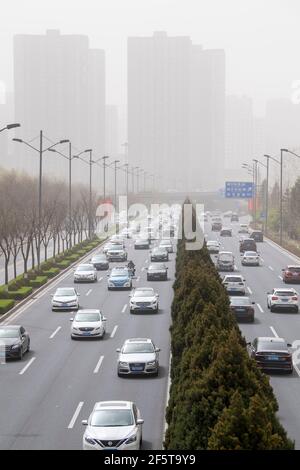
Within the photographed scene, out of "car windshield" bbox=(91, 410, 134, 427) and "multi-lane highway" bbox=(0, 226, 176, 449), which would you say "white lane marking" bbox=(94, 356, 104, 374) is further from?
"car windshield" bbox=(91, 410, 134, 427)

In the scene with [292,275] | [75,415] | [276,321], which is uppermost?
[292,275]

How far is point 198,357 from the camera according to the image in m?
21.7

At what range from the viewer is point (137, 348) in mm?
32031

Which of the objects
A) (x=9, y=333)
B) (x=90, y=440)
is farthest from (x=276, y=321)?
Answer: (x=90, y=440)

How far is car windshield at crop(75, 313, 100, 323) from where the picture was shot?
130ft

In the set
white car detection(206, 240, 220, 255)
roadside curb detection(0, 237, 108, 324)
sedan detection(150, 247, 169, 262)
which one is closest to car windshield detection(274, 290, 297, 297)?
roadside curb detection(0, 237, 108, 324)

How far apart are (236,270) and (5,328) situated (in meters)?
36.4

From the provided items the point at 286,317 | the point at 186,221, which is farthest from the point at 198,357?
the point at 186,221

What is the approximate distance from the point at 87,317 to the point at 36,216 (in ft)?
136

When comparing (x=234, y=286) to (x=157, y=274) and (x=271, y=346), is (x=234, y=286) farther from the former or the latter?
(x=271, y=346)

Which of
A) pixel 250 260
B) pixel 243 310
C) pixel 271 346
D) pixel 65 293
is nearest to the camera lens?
pixel 271 346

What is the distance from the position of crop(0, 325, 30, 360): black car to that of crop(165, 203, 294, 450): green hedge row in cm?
841
